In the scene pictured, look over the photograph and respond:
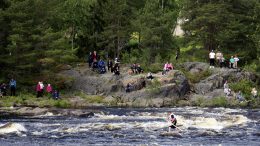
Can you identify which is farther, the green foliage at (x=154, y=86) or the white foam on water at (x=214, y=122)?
the green foliage at (x=154, y=86)

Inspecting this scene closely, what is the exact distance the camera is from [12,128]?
34.1m

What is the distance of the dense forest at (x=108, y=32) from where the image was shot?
5475cm

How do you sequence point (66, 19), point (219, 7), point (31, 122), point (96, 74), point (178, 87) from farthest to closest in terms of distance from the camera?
point (66, 19) → point (219, 7) → point (96, 74) → point (178, 87) → point (31, 122)

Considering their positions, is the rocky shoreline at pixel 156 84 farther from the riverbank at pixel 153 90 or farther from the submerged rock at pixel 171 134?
the submerged rock at pixel 171 134

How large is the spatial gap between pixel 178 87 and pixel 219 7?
1440cm

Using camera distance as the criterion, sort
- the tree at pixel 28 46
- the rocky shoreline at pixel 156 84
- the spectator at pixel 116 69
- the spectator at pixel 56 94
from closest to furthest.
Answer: the spectator at pixel 56 94 < the rocky shoreline at pixel 156 84 < the tree at pixel 28 46 < the spectator at pixel 116 69

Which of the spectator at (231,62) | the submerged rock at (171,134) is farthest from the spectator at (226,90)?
the submerged rock at (171,134)

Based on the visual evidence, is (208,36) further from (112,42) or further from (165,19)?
(112,42)

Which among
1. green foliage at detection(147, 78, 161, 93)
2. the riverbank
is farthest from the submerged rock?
green foliage at detection(147, 78, 161, 93)

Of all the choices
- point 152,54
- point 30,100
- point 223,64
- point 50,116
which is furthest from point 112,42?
point 50,116

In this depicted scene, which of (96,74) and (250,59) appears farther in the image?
(250,59)

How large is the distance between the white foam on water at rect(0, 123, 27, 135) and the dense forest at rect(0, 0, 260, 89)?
19.5 m

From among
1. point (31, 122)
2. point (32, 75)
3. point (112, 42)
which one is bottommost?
point (31, 122)

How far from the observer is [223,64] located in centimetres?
5953
